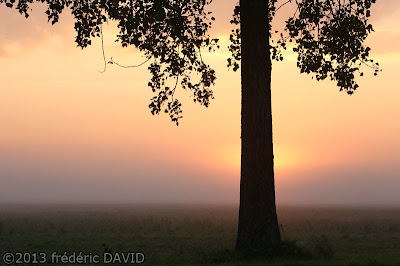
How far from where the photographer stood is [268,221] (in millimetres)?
19062

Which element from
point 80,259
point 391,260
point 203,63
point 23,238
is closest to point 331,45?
point 203,63

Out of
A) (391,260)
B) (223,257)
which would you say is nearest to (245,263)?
(223,257)

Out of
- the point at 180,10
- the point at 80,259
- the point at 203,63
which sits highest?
the point at 180,10

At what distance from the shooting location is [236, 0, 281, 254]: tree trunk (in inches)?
748

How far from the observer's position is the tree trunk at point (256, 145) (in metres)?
19.0

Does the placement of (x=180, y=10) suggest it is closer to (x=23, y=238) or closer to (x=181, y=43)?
(x=181, y=43)

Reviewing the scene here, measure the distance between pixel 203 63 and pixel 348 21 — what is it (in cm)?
539

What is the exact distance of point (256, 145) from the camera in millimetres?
19156

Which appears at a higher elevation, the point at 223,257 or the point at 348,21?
the point at 348,21

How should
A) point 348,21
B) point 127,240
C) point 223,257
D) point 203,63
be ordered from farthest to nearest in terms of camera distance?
point 127,240 → point 203,63 → point 348,21 → point 223,257

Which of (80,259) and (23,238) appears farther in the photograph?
(23,238)

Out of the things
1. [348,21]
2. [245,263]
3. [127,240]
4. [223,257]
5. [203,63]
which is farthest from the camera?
[127,240]

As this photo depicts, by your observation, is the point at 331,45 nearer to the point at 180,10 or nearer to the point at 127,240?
the point at 180,10

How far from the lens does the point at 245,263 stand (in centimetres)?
1741
